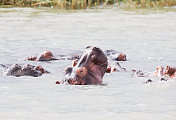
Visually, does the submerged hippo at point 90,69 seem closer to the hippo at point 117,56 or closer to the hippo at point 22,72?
the hippo at point 22,72

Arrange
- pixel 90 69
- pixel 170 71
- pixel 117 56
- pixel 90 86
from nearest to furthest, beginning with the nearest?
pixel 90 86
pixel 90 69
pixel 170 71
pixel 117 56

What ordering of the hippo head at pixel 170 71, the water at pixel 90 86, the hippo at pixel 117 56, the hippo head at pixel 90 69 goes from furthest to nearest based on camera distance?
the hippo at pixel 117 56 < the hippo head at pixel 170 71 < the hippo head at pixel 90 69 < the water at pixel 90 86

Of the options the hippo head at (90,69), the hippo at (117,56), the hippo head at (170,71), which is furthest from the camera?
the hippo at (117,56)

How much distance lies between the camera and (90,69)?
13.5ft

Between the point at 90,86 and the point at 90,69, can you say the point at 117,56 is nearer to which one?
the point at 90,69

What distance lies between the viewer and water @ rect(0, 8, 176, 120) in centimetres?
305

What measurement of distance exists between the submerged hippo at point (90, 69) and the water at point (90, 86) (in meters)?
0.11

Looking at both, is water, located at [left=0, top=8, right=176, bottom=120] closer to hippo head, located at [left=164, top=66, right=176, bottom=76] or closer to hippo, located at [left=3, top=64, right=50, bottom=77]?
hippo, located at [left=3, top=64, right=50, bottom=77]

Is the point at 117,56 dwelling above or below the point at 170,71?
below

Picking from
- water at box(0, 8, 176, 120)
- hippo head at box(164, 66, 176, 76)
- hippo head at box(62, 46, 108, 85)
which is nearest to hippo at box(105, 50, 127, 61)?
water at box(0, 8, 176, 120)

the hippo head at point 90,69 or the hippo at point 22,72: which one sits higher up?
the hippo head at point 90,69

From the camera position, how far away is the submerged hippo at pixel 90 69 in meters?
4.09

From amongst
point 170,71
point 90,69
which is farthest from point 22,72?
point 170,71

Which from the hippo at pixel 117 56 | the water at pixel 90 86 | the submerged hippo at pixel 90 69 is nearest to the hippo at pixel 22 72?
the water at pixel 90 86
